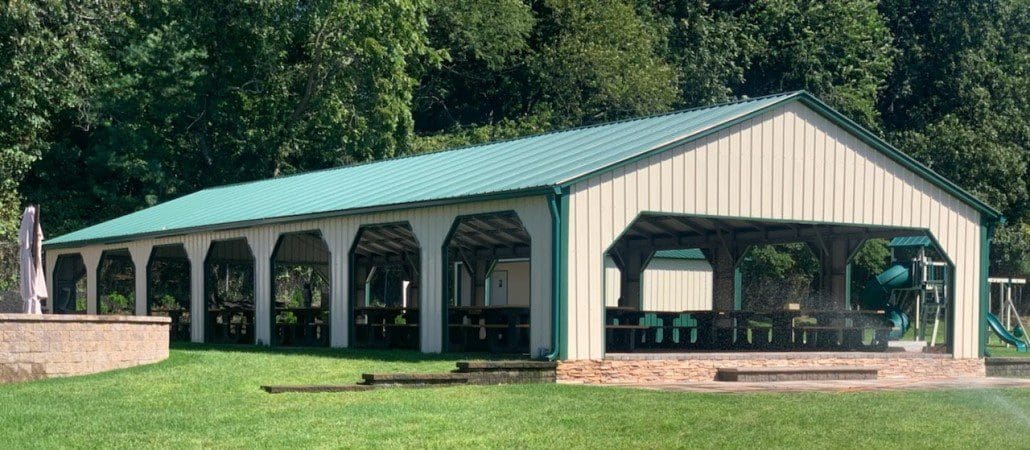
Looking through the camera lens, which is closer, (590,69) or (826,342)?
(826,342)

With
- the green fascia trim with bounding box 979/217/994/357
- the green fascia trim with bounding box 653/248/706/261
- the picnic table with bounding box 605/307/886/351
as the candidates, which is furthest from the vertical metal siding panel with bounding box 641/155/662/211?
the green fascia trim with bounding box 653/248/706/261

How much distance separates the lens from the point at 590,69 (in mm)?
52000

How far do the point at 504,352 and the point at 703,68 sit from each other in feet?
105

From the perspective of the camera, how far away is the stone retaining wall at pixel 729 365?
69.5 feet

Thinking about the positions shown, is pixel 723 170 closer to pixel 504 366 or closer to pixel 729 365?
pixel 729 365

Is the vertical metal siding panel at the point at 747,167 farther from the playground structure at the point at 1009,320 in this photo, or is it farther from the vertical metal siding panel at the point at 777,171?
the playground structure at the point at 1009,320

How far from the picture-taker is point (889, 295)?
115 feet

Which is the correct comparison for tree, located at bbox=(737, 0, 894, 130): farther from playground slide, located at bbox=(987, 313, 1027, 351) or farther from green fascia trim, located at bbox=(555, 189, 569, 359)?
green fascia trim, located at bbox=(555, 189, 569, 359)

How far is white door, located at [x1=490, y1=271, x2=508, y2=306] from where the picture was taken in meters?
38.1

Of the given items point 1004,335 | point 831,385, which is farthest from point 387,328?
point 1004,335

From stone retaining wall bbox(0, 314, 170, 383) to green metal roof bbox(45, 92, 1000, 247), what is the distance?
14.1 feet

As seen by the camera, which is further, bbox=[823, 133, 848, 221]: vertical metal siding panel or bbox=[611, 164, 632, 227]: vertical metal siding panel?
bbox=[823, 133, 848, 221]: vertical metal siding panel

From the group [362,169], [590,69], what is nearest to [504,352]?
[362,169]

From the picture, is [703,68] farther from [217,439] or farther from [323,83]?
[217,439]
